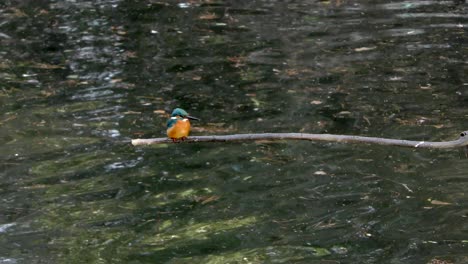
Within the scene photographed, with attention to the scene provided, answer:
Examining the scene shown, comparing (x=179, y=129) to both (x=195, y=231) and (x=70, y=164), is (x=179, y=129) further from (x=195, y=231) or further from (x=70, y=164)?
(x=70, y=164)

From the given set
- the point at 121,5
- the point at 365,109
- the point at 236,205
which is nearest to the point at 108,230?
the point at 236,205

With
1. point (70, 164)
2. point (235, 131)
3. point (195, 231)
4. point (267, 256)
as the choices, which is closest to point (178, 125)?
point (195, 231)

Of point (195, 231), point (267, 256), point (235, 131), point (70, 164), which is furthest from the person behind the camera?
point (235, 131)

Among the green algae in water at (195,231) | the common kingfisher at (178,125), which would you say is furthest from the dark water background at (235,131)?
the common kingfisher at (178,125)

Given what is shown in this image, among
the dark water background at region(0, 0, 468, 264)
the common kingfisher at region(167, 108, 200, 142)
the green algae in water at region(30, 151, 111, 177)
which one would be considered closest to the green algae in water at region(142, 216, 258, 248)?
the dark water background at region(0, 0, 468, 264)

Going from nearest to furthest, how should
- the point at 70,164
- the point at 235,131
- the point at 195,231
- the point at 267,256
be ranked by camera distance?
the point at 267,256 < the point at 195,231 < the point at 70,164 < the point at 235,131

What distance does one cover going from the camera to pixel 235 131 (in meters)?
7.03

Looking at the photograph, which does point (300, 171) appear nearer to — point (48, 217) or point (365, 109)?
point (365, 109)

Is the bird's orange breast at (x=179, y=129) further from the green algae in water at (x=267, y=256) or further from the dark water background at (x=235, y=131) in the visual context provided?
the green algae in water at (x=267, y=256)

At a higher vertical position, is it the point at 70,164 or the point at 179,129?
the point at 179,129

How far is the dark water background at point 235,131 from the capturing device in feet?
17.2

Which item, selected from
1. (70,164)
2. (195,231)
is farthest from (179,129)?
(70,164)

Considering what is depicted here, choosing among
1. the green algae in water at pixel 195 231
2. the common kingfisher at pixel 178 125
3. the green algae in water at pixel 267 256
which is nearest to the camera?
the green algae in water at pixel 267 256

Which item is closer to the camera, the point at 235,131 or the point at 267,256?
the point at 267,256
